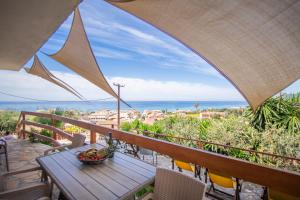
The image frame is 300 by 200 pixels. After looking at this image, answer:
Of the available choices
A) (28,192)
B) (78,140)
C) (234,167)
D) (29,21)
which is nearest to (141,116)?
(78,140)

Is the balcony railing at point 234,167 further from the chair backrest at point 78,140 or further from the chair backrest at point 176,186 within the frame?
the chair backrest at point 78,140

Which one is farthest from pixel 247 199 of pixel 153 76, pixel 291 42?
pixel 153 76

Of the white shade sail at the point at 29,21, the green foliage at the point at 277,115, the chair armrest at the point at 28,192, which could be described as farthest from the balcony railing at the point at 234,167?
the green foliage at the point at 277,115

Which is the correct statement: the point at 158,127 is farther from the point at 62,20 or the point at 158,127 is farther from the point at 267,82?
the point at 62,20

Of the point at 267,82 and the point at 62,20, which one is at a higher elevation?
the point at 62,20

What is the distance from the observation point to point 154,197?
4.88 feet

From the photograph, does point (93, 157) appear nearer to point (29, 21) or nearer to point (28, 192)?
point (28, 192)

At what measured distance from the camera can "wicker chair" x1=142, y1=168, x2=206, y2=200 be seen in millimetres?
1211

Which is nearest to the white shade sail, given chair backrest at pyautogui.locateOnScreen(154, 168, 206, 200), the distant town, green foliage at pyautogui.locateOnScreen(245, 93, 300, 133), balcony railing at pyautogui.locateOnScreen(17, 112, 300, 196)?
balcony railing at pyautogui.locateOnScreen(17, 112, 300, 196)

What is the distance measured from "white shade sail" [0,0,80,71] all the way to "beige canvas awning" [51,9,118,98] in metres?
0.49

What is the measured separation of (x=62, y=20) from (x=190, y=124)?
5.08m

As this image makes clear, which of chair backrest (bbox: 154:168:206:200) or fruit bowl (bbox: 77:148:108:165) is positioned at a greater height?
fruit bowl (bbox: 77:148:108:165)

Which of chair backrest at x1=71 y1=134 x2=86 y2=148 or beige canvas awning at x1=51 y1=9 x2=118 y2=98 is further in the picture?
beige canvas awning at x1=51 y1=9 x2=118 y2=98

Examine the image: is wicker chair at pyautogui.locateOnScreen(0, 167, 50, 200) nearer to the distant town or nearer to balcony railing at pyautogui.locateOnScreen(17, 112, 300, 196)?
balcony railing at pyautogui.locateOnScreen(17, 112, 300, 196)
